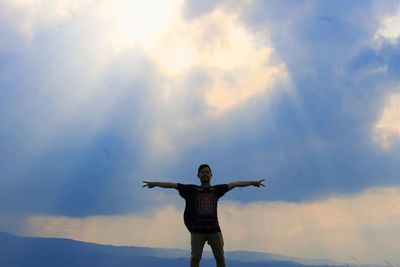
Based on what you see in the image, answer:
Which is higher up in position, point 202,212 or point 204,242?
point 202,212

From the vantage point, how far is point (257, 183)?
14.6 meters

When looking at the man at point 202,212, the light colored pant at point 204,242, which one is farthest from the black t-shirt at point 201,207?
the light colored pant at point 204,242

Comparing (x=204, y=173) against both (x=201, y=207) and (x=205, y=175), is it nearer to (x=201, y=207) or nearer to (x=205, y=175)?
(x=205, y=175)

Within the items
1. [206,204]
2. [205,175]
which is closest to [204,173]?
[205,175]

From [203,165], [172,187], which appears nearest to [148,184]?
[172,187]

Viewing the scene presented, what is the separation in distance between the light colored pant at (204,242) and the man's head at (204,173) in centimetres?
137

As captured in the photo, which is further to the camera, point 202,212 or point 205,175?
point 205,175

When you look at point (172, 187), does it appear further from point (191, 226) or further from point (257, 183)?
point (257, 183)

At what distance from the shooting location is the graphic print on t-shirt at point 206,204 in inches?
547

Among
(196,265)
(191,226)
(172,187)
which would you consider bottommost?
(196,265)

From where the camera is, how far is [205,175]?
14.0 meters

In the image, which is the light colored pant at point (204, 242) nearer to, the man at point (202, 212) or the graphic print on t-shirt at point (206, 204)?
the man at point (202, 212)

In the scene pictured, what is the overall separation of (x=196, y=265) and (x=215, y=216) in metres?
1.40

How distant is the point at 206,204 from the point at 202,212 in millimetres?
222
